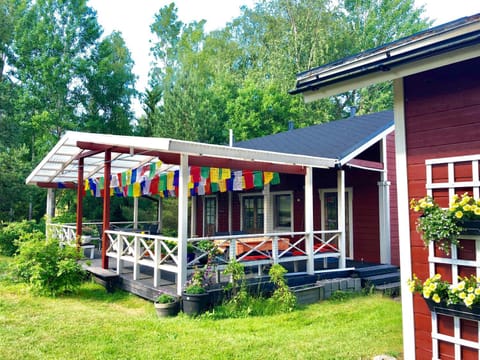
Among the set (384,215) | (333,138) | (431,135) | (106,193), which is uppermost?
(333,138)

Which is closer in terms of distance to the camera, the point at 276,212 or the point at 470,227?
the point at 470,227

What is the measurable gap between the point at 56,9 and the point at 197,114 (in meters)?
9.65

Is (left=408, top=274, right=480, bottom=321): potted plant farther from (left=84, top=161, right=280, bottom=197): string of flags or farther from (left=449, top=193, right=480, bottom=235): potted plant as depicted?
(left=84, top=161, right=280, bottom=197): string of flags

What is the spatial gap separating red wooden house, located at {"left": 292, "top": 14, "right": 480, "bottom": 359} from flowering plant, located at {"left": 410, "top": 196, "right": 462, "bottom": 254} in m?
0.11

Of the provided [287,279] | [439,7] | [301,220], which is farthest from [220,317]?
[439,7]

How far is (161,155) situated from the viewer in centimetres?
628

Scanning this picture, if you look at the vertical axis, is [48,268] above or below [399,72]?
below

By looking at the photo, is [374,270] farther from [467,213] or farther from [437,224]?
[467,213]

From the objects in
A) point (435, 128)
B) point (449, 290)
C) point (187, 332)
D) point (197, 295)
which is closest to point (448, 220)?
point (449, 290)

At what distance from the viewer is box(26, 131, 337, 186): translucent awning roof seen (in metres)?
5.77

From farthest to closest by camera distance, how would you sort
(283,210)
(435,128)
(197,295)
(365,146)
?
(283,210) < (365,146) < (197,295) < (435,128)

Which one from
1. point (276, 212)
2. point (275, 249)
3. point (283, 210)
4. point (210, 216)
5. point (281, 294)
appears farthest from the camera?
point (210, 216)

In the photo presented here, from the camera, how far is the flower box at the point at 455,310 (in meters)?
2.86

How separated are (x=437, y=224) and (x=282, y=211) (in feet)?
25.3
